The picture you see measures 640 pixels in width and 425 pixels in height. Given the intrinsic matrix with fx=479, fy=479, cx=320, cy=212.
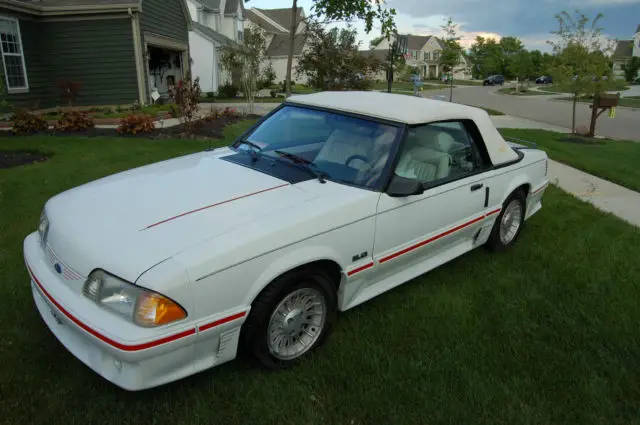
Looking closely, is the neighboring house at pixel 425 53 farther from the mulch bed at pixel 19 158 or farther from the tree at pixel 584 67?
the mulch bed at pixel 19 158

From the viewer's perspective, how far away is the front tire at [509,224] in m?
4.57

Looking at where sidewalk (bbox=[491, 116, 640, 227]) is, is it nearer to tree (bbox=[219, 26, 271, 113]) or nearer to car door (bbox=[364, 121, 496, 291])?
car door (bbox=[364, 121, 496, 291])

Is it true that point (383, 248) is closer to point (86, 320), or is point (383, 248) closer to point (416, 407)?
point (416, 407)

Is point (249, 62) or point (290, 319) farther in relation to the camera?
point (249, 62)

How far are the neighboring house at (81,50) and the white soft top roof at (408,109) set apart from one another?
45.7 ft

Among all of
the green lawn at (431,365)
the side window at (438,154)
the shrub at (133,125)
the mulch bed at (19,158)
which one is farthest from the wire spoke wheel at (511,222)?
the shrub at (133,125)

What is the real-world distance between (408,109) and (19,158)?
23.7 ft

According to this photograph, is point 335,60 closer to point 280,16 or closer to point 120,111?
point 120,111

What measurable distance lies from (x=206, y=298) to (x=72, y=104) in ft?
54.5

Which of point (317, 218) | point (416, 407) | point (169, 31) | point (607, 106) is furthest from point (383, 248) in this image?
point (169, 31)

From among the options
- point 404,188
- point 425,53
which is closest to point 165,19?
point 404,188

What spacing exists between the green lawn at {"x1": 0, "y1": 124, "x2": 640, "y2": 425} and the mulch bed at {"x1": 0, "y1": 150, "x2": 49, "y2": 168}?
150 inches

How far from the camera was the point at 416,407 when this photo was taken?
2615 mm

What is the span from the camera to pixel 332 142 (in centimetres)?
356
